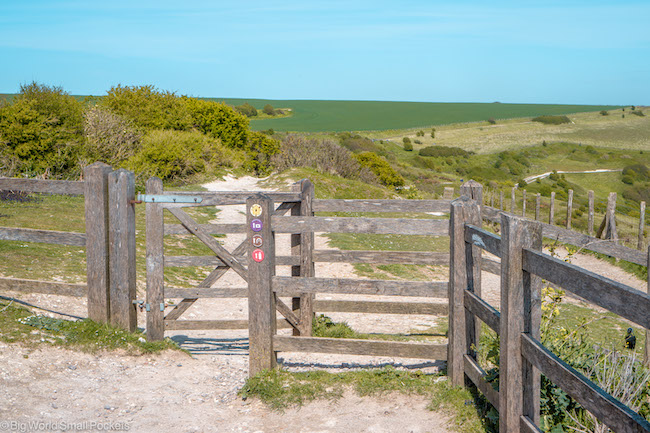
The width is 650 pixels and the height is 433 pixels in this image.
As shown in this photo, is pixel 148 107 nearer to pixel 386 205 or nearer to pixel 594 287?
pixel 386 205

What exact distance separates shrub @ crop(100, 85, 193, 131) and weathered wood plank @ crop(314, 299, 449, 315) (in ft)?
96.2

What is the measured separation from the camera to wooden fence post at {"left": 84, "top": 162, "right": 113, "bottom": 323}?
635 cm

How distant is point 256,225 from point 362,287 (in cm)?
112

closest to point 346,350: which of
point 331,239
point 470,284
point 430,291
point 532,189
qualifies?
point 430,291

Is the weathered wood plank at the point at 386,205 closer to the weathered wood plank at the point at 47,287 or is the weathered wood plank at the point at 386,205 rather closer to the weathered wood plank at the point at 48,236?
the weathered wood plank at the point at 48,236

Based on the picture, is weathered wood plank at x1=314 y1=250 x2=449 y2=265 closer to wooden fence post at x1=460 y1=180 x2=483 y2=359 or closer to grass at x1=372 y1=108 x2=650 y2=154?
wooden fence post at x1=460 y1=180 x2=483 y2=359

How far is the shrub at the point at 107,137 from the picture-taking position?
92.5 feet

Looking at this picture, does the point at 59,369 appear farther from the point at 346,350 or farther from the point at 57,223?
the point at 57,223

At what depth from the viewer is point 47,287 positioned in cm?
654

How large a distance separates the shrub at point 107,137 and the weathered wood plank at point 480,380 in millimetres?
24869

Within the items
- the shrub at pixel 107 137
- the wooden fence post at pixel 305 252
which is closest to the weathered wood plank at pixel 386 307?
the wooden fence post at pixel 305 252

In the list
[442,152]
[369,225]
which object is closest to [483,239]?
[369,225]

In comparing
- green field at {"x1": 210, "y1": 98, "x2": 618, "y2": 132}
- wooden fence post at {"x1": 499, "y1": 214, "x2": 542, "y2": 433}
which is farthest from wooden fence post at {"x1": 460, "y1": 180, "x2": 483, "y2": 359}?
green field at {"x1": 210, "y1": 98, "x2": 618, "y2": 132}

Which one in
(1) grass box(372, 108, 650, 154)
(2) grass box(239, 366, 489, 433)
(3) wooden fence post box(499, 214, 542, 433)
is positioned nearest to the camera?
(3) wooden fence post box(499, 214, 542, 433)
